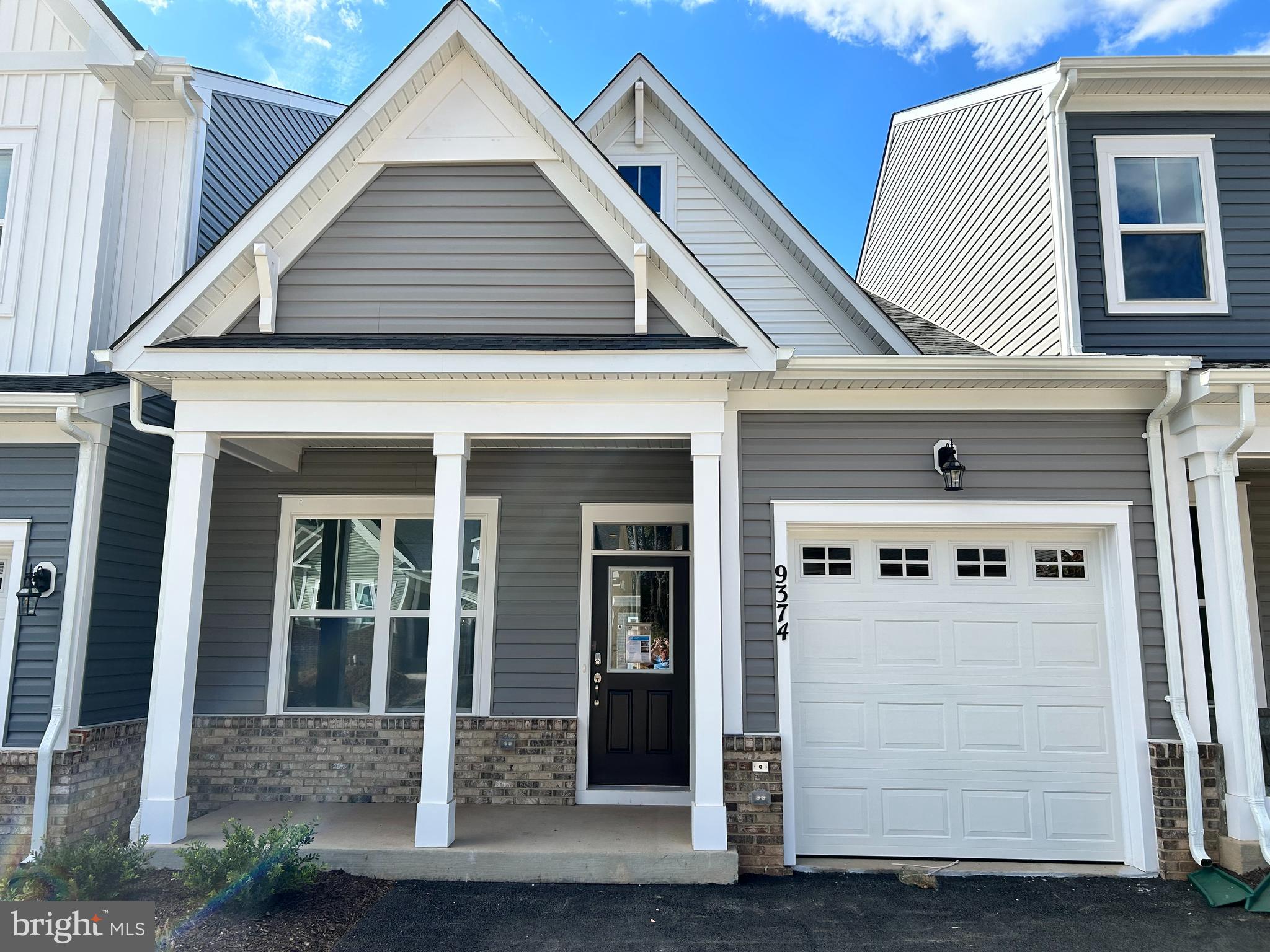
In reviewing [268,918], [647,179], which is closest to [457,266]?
[647,179]

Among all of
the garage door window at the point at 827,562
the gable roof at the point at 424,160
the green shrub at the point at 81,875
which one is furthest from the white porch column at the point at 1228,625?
the green shrub at the point at 81,875

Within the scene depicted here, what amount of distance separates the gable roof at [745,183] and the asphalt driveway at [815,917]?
4274mm

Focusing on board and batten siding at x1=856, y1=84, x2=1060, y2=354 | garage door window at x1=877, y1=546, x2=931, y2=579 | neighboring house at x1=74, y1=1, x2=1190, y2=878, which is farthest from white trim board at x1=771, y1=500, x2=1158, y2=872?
board and batten siding at x1=856, y1=84, x2=1060, y2=354

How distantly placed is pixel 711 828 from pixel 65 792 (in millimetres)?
4392

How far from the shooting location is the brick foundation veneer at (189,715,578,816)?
6.98 meters

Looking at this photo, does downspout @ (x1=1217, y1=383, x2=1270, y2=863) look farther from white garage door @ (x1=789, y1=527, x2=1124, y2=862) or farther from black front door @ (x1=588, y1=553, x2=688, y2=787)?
black front door @ (x1=588, y1=553, x2=688, y2=787)

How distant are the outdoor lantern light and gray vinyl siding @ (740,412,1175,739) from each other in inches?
2.5

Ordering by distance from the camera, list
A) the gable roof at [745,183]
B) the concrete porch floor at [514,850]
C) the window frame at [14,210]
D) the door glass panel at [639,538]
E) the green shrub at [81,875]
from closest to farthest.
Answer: the green shrub at [81,875] < the concrete porch floor at [514,850] < the window frame at [14,210] < the door glass panel at [639,538] < the gable roof at [745,183]

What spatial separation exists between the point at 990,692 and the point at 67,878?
5.84m

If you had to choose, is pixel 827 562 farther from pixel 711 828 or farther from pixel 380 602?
pixel 380 602

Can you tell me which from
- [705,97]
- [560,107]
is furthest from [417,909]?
[705,97]

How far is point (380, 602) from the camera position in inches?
294

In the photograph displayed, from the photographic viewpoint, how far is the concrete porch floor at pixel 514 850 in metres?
5.34

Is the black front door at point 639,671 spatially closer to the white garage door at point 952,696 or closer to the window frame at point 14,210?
the white garage door at point 952,696
